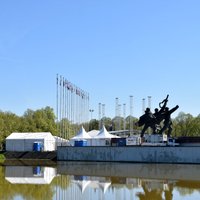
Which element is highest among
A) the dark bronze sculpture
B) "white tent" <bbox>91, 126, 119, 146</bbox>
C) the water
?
the dark bronze sculpture

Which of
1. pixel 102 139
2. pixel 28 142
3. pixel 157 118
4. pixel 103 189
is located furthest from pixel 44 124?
pixel 103 189

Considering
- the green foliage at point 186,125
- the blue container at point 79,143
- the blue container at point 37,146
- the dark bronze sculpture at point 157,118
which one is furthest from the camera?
the green foliage at point 186,125

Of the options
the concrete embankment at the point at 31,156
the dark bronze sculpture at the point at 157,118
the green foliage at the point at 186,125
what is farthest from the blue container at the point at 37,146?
the green foliage at the point at 186,125

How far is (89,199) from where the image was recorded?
19688 mm

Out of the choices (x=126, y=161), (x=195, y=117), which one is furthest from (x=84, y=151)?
(x=195, y=117)

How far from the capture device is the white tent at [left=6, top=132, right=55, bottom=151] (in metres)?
61.5

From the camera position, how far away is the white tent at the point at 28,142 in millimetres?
61531

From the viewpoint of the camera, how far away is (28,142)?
62.0 meters

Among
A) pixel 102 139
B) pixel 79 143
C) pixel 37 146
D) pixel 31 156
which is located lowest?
pixel 31 156

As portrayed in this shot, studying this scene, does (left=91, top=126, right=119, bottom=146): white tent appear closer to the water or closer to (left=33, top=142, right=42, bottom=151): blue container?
(left=33, top=142, right=42, bottom=151): blue container

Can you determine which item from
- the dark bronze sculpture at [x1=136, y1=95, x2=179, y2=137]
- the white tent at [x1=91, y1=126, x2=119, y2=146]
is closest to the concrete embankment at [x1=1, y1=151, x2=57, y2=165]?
the white tent at [x1=91, y1=126, x2=119, y2=146]

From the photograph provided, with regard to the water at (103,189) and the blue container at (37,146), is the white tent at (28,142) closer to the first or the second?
the blue container at (37,146)

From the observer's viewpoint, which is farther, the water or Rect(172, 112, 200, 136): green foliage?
Rect(172, 112, 200, 136): green foliage

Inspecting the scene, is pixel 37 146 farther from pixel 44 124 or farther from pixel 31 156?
pixel 44 124
